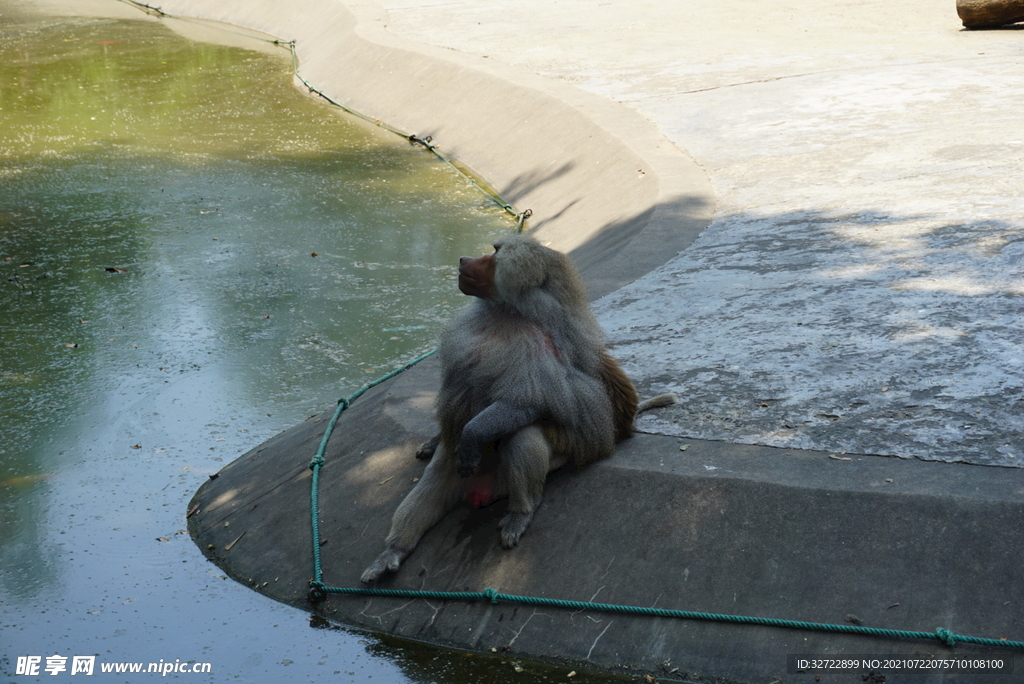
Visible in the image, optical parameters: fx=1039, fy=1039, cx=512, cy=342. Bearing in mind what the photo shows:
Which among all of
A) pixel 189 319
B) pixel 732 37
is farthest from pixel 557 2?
pixel 189 319

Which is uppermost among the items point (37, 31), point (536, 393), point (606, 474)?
point (536, 393)

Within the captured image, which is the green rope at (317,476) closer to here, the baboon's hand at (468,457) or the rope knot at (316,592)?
the rope knot at (316,592)

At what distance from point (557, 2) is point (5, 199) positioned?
11549 millimetres

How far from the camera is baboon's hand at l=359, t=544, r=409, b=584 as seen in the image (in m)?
4.59

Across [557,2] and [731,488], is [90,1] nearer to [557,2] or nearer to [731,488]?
[557,2]

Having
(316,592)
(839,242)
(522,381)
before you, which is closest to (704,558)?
(522,381)

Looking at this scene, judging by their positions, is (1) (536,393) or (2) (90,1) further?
(2) (90,1)

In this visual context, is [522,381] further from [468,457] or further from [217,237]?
[217,237]

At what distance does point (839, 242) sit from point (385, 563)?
436cm

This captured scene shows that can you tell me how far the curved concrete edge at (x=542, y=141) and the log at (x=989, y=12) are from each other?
17.8 feet

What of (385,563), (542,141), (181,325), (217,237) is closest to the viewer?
(385,563)

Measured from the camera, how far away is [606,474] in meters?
4.50

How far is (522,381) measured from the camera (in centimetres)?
416

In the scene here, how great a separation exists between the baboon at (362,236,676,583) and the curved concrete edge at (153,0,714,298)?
3044 millimetres
